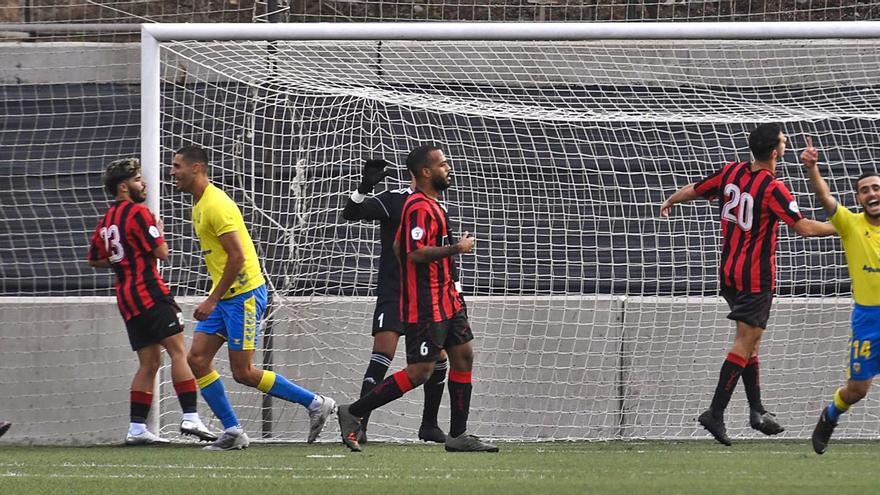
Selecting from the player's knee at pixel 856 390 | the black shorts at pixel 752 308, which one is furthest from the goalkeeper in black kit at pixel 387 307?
the player's knee at pixel 856 390

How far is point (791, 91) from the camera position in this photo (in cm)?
983

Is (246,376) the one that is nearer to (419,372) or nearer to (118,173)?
(419,372)

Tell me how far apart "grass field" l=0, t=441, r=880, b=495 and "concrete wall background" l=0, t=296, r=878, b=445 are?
85 centimetres

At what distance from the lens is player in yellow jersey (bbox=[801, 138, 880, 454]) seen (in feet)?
22.4

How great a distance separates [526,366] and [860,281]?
2815 mm

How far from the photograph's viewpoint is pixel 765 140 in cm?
773

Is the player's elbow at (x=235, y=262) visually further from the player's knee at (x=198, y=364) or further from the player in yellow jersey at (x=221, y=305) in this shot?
the player's knee at (x=198, y=364)

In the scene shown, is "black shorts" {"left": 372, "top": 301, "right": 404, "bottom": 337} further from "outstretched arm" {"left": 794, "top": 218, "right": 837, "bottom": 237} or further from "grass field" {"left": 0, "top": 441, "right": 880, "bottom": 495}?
"outstretched arm" {"left": 794, "top": 218, "right": 837, "bottom": 237}

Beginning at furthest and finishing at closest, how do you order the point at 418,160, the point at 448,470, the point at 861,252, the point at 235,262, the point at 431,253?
the point at 235,262, the point at 418,160, the point at 431,253, the point at 861,252, the point at 448,470

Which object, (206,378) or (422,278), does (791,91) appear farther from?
(206,378)

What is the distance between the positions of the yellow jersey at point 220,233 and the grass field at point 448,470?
3.15 feet

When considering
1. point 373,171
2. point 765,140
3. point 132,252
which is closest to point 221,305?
point 132,252

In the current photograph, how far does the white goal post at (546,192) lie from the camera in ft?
29.9

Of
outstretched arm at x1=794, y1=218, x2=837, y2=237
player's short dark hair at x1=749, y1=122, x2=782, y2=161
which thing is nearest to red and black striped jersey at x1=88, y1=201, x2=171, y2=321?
player's short dark hair at x1=749, y1=122, x2=782, y2=161
